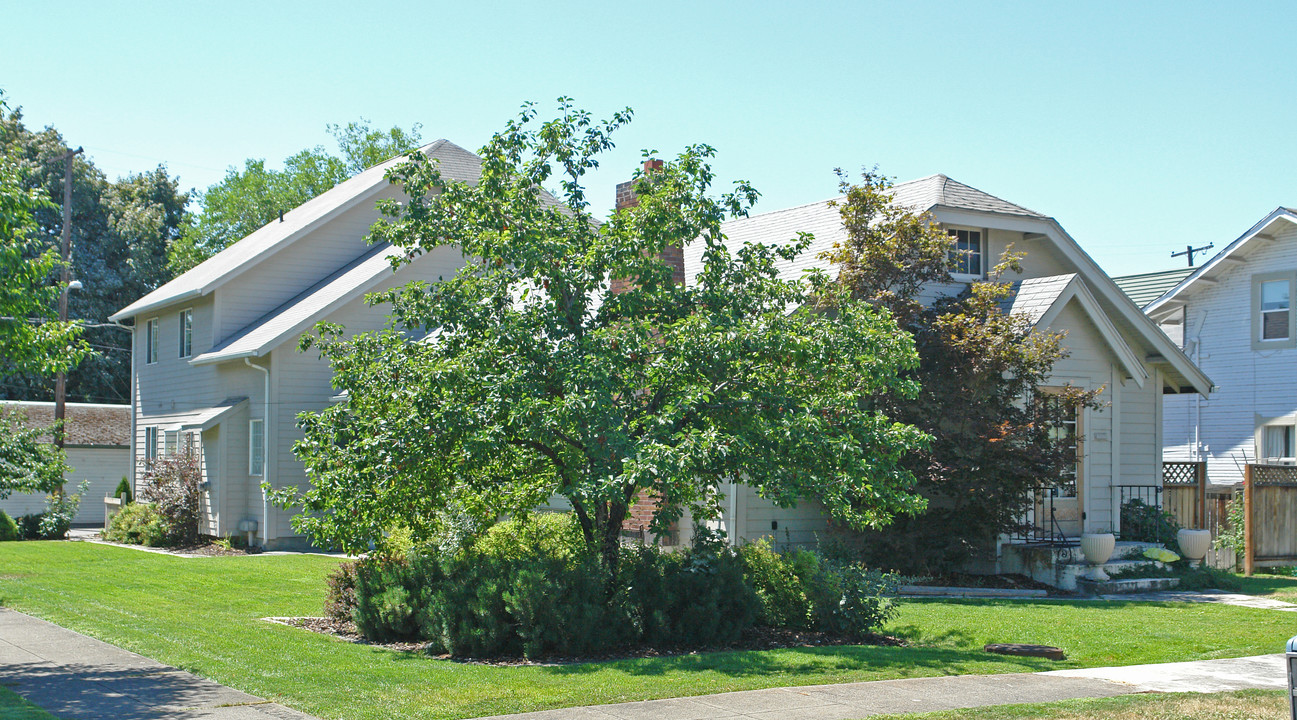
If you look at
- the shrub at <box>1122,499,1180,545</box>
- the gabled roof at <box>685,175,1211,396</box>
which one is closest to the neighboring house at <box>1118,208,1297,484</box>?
the gabled roof at <box>685,175,1211,396</box>

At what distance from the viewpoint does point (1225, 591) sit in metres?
17.7

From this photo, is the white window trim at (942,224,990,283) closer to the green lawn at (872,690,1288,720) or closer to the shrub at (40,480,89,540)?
the green lawn at (872,690,1288,720)

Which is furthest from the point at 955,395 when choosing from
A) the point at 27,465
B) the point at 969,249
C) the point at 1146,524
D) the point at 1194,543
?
the point at 27,465

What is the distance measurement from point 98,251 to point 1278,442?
143 feet

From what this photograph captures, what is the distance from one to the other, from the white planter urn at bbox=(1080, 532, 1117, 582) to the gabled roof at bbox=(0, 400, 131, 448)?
2972 cm

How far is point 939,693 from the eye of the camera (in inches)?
372

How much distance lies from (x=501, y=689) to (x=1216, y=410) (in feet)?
76.7

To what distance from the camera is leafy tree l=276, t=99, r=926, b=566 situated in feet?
36.8

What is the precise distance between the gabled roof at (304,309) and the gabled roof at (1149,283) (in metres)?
20.0

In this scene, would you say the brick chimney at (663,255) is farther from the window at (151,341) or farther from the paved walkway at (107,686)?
the window at (151,341)

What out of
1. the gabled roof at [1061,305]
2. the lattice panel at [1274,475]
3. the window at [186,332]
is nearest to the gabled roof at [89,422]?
the window at [186,332]

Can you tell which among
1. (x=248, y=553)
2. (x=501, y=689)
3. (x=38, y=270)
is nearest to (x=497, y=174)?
(x=38, y=270)

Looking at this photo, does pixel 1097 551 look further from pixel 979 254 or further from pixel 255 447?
pixel 255 447

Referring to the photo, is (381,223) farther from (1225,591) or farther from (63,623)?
(1225,591)
